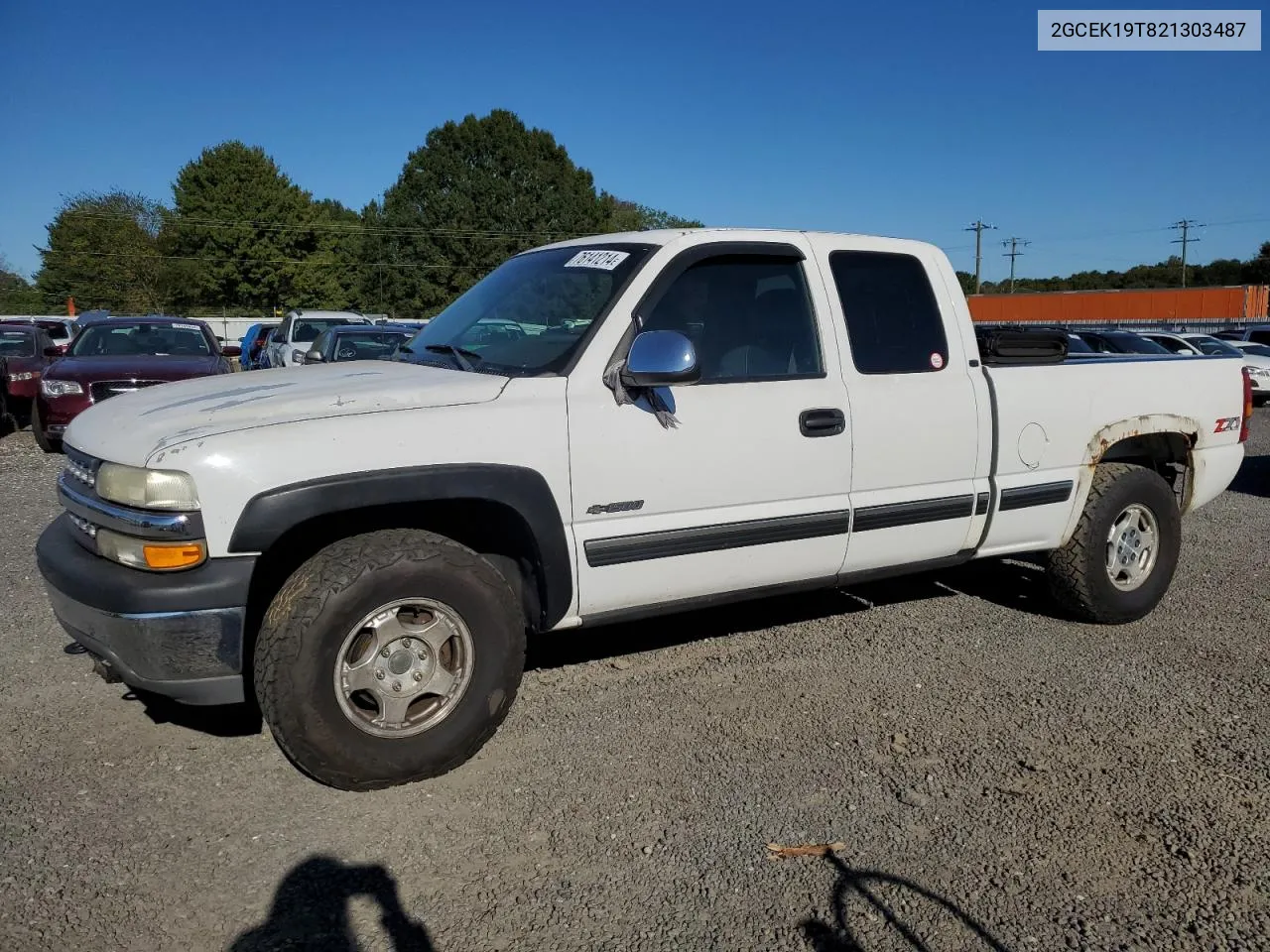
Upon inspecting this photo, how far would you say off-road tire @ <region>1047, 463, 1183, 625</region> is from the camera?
5.06m

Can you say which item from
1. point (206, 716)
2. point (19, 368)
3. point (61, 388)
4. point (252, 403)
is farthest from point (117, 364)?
point (252, 403)

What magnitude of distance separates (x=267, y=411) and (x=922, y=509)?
9.07 ft

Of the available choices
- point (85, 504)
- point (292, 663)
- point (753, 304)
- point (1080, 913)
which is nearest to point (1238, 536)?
point (753, 304)

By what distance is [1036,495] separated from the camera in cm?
477

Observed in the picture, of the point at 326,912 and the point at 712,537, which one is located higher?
the point at 712,537

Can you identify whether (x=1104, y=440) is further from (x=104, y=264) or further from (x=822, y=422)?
(x=104, y=264)

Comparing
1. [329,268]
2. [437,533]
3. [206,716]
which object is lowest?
[206,716]

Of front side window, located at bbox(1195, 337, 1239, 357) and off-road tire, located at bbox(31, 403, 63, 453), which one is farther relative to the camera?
front side window, located at bbox(1195, 337, 1239, 357)

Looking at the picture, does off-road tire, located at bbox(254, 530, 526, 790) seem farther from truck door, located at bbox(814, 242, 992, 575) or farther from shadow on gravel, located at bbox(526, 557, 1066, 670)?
truck door, located at bbox(814, 242, 992, 575)

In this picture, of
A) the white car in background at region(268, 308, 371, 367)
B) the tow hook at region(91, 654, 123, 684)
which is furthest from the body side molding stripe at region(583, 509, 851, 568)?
the white car in background at region(268, 308, 371, 367)

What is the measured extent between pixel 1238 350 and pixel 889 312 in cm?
2021

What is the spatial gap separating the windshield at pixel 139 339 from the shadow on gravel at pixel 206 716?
8.47 m

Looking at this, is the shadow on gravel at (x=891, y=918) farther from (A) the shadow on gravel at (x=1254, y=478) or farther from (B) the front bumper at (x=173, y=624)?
(A) the shadow on gravel at (x=1254, y=478)

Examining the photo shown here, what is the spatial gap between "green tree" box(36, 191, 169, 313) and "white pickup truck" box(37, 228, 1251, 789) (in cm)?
6171
